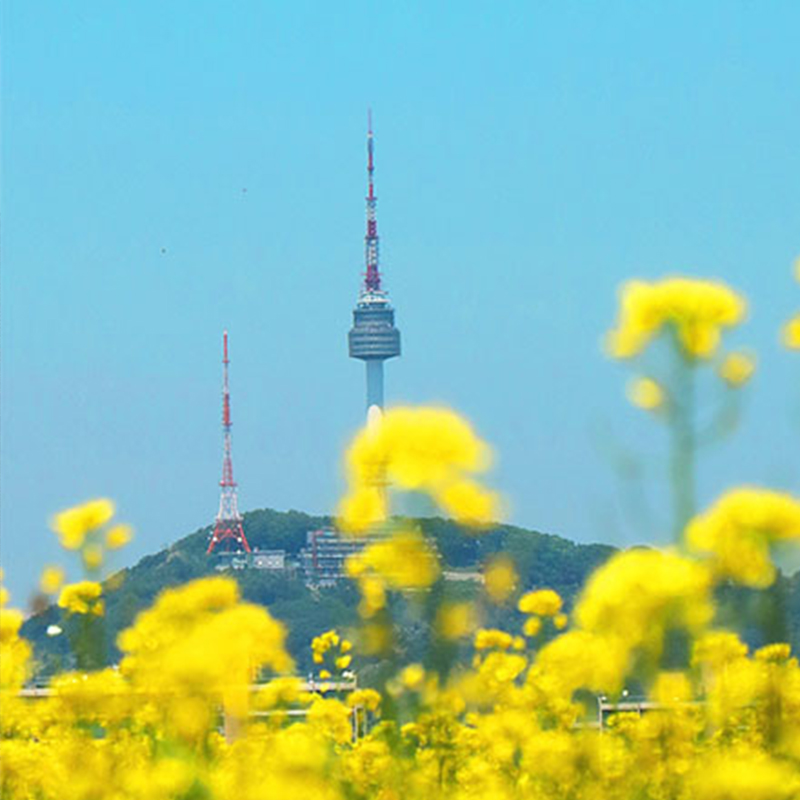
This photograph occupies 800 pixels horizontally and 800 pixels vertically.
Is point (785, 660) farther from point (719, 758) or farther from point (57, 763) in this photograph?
point (57, 763)

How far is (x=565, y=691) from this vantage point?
11.8ft

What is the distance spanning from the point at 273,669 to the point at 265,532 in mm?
118025

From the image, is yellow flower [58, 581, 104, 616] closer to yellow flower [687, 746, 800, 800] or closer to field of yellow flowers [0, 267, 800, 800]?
field of yellow flowers [0, 267, 800, 800]

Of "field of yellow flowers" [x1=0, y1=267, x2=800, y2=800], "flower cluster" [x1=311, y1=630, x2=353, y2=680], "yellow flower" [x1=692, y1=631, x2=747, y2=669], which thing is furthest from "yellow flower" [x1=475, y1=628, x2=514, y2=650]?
"yellow flower" [x1=692, y1=631, x2=747, y2=669]

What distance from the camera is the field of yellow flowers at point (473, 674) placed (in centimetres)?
301

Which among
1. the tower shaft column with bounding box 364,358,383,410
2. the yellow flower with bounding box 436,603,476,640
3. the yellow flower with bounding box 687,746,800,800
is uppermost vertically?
the tower shaft column with bounding box 364,358,383,410

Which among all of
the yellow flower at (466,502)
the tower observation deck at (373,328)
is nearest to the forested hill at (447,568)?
the yellow flower at (466,502)

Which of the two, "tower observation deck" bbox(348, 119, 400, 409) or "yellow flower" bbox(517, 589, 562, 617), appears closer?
"yellow flower" bbox(517, 589, 562, 617)

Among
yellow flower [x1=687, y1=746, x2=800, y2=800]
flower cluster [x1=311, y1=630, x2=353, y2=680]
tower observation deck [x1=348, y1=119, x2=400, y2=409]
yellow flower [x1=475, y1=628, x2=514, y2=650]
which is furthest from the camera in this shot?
tower observation deck [x1=348, y1=119, x2=400, y2=409]

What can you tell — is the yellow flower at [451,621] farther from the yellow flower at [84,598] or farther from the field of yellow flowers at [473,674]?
the yellow flower at [84,598]

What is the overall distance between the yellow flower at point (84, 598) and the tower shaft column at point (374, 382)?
123m

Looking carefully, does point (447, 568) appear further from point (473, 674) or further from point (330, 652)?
point (330, 652)

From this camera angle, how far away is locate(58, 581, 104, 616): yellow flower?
371 centimetres

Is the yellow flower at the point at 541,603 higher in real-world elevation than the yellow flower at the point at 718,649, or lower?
higher
